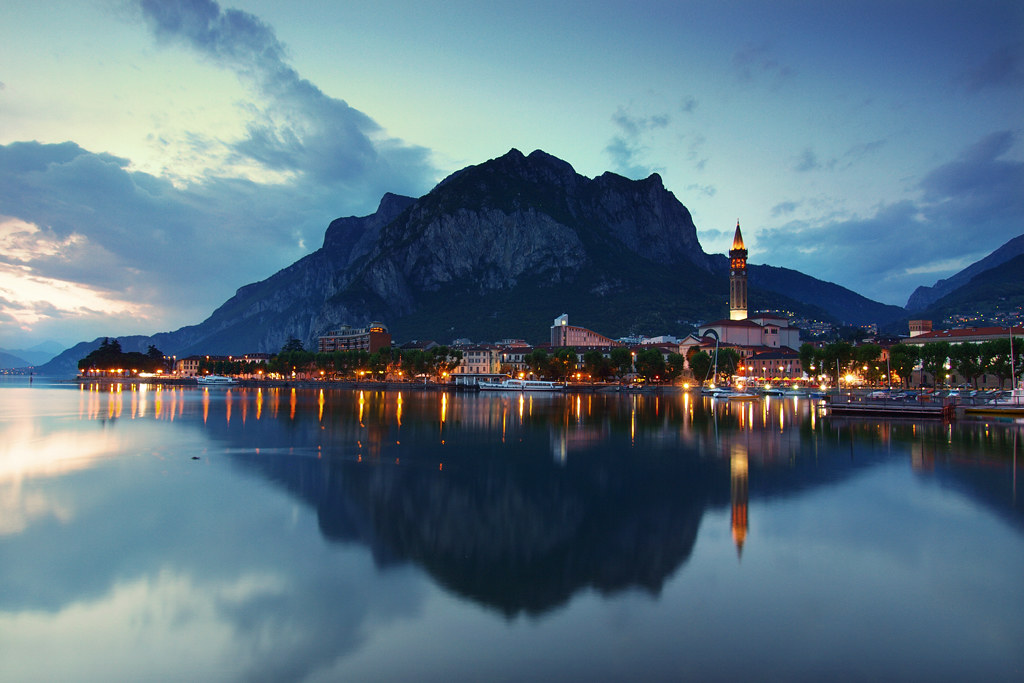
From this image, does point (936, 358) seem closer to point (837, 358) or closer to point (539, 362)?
point (837, 358)

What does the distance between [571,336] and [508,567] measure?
136 meters

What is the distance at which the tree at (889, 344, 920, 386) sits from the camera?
279 ft

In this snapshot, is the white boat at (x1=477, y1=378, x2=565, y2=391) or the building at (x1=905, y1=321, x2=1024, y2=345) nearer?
the building at (x1=905, y1=321, x2=1024, y2=345)

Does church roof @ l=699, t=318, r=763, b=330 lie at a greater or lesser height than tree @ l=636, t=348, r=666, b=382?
greater

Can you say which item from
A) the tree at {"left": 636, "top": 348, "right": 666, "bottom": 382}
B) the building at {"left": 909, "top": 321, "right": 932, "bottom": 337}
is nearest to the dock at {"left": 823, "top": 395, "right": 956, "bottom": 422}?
the tree at {"left": 636, "top": 348, "right": 666, "bottom": 382}

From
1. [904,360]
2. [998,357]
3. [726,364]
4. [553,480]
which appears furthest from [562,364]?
[553,480]

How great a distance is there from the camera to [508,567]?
41.7ft

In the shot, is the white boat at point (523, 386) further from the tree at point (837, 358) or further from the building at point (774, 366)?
the building at point (774, 366)

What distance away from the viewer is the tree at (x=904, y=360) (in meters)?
85.0

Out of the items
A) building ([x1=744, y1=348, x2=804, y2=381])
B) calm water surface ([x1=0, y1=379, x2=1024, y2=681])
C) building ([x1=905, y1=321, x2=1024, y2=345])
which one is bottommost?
calm water surface ([x1=0, y1=379, x2=1024, y2=681])

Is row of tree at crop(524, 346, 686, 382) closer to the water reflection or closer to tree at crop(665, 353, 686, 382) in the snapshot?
tree at crop(665, 353, 686, 382)

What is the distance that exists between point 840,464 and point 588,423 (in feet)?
67.0

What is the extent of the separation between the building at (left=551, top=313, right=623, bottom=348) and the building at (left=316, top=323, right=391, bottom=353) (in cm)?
4121

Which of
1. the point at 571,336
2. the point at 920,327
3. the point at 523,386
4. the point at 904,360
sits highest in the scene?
the point at 920,327
